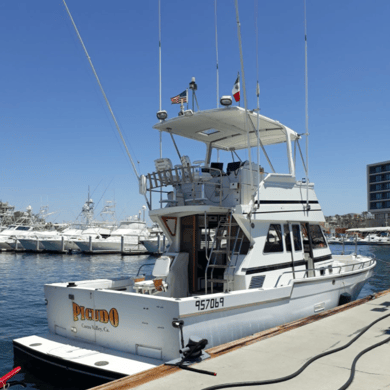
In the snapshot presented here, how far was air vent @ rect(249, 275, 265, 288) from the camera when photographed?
7896mm

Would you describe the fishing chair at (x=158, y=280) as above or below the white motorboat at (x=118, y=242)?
above

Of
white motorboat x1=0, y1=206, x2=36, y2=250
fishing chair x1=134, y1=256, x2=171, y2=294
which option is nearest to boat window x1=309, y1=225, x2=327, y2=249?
fishing chair x1=134, y1=256, x2=171, y2=294

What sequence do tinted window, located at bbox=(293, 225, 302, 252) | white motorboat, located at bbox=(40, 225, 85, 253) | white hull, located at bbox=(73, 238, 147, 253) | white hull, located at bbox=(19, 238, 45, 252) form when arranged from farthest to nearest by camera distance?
1. white hull, located at bbox=(19, 238, 45, 252)
2. white motorboat, located at bbox=(40, 225, 85, 253)
3. white hull, located at bbox=(73, 238, 147, 253)
4. tinted window, located at bbox=(293, 225, 302, 252)

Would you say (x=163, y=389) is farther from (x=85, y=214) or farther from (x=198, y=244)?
(x=85, y=214)

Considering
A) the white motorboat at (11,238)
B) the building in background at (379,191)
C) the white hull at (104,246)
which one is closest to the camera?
the white hull at (104,246)

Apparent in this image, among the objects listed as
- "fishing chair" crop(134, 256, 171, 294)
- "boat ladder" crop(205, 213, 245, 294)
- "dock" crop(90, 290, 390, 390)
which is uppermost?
"boat ladder" crop(205, 213, 245, 294)

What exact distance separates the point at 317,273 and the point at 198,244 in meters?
2.98

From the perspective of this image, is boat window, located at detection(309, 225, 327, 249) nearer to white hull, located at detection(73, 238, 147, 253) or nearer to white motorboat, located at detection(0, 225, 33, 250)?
white hull, located at detection(73, 238, 147, 253)

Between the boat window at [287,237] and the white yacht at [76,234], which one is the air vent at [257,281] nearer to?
the boat window at [287,237]

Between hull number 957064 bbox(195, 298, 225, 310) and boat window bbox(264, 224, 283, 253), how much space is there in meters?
2.29

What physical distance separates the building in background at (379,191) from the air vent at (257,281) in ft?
310

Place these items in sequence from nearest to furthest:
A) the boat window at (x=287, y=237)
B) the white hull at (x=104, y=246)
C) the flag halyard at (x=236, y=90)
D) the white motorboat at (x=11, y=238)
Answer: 1. the flag halyard at (x=236, y=90)
2. the boat window at (x=287, y=237)
3. the white hull at (x=104, y=246)
4. the white motorboat at (x=11, y=238)

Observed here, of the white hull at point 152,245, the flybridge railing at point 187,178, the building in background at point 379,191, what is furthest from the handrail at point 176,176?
the building in background at point 379,191

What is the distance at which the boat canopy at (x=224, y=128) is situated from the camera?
8812 millimetres
